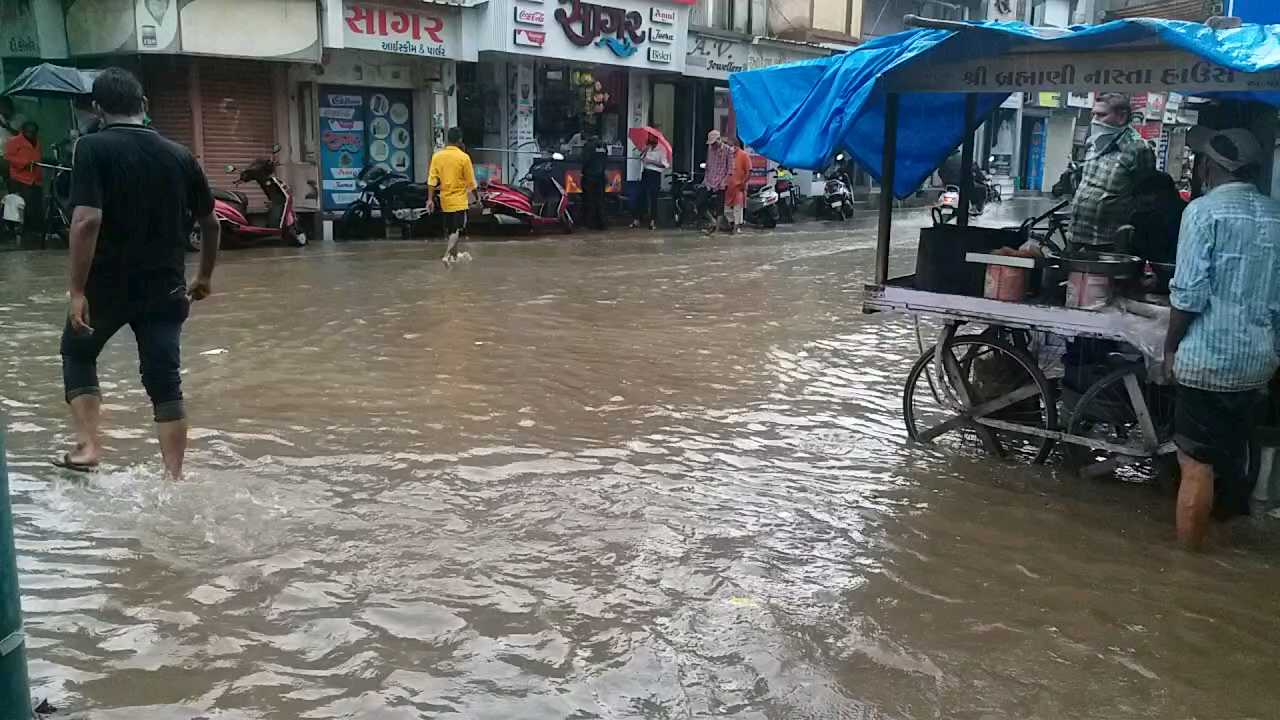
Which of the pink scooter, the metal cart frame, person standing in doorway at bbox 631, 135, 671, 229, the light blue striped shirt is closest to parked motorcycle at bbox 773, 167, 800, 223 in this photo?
person standing in doorway at bbox 631, 135, 671, 229

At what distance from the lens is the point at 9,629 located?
245cm

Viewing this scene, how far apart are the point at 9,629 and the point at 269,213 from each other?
1516cm

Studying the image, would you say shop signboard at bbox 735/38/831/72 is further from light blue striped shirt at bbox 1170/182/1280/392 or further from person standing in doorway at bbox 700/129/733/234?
light blue striped shirt at bbox 1170/182/1280/392

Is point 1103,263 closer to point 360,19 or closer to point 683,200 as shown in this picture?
point 360,19

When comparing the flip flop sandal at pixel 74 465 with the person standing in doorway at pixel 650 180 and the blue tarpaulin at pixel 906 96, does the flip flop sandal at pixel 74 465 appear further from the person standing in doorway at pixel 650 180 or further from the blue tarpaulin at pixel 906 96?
the person standing in doorway at pixel 650 180

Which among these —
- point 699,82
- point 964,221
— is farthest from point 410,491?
point 699,82

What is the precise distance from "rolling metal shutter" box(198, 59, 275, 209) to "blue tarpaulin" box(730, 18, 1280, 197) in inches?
493

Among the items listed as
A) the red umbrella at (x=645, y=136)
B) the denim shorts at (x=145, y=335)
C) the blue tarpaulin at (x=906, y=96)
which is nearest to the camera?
the blue tarpaulin at (x=906, y=96)

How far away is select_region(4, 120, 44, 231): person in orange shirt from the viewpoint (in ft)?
49.2

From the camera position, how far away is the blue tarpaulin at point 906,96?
4.82m

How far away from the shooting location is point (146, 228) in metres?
4.92

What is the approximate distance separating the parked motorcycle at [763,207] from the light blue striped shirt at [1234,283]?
18.3 metres

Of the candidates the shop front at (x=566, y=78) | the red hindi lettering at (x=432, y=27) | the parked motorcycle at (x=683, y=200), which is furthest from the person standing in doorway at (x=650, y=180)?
the red hindi lettering at (x=432, y=27)

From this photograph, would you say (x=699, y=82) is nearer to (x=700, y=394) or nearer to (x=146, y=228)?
(x=700, y=394)
